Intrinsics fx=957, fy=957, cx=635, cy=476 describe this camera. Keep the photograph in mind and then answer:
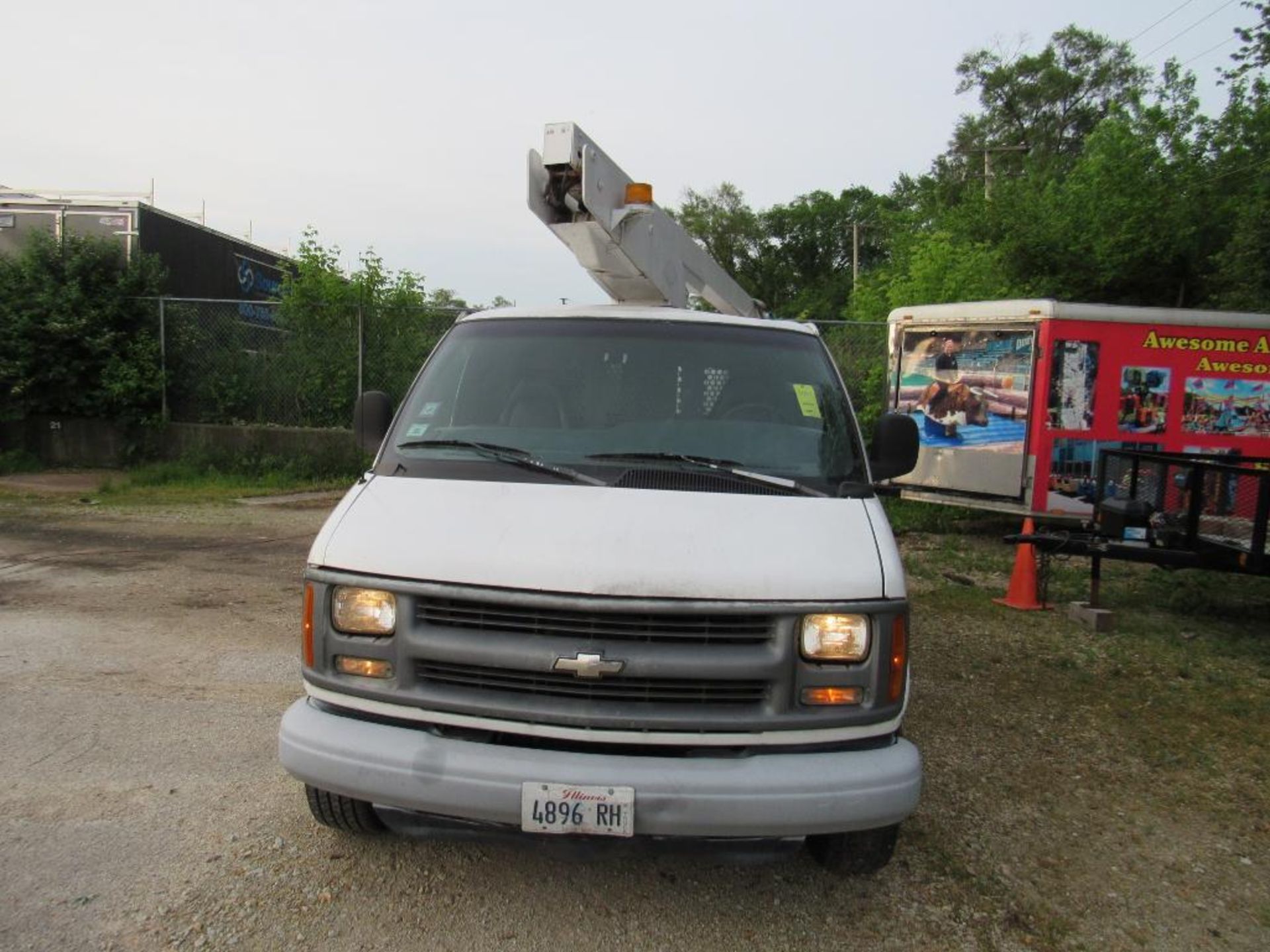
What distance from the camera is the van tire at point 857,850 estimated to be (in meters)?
3.19

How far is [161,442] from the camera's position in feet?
44.9

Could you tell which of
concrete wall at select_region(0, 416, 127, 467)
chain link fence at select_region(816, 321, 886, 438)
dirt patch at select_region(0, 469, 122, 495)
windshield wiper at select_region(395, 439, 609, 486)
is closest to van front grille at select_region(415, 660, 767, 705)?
windshield wiper at select_region(395, 439, 609, 486)

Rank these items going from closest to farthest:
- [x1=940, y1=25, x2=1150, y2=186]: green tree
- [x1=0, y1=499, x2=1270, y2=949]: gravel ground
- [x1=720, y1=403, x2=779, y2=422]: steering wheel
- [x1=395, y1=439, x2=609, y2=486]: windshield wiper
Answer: [x1=0, y1=499, x2=1270, y2=949]: gravel ground < [x1=395, y1=439, x2=609, y2=486]: windshield wiper < [x1=720, y1=403, x2=779, y2=422]: steering wheel < [x1=940, y1=25, x2=1150, y2=186]: green tree

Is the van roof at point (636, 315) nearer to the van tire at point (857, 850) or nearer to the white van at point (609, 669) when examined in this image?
the white van at point (609, 669)

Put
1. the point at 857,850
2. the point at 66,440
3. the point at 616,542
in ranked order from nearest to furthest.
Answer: the point at 616,542 < the point at 857,850 < the point at 66,440

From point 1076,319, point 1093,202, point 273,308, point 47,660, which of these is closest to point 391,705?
point 47,660

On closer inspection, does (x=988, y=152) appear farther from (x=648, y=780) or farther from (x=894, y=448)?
(x=648, y=780)

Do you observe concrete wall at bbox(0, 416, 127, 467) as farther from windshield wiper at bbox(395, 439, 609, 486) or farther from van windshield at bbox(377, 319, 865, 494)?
windshield wiper at bbox(395, 439, 609, 486)

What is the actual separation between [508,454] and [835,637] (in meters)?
1.42

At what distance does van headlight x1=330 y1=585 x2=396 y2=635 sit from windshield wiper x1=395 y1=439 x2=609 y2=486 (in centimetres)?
78

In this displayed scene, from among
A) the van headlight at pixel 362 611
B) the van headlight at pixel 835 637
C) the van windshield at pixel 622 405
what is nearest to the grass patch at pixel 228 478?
the van windshield at pixel 622 405

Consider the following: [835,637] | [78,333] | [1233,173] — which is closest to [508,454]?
[835,637]

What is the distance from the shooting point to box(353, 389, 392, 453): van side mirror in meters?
4.38

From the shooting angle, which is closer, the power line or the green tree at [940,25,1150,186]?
the power line
